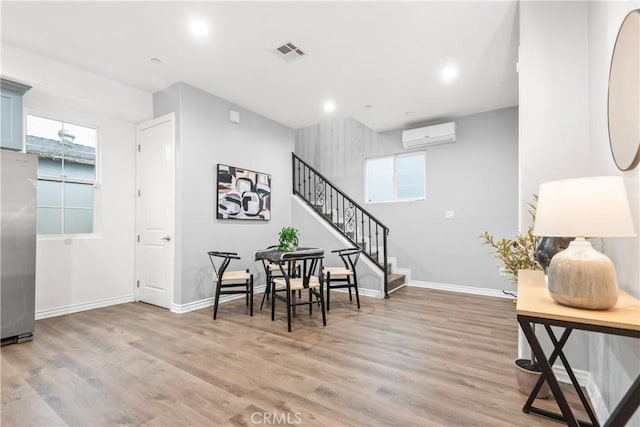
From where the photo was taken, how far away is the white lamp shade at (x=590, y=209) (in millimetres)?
1126

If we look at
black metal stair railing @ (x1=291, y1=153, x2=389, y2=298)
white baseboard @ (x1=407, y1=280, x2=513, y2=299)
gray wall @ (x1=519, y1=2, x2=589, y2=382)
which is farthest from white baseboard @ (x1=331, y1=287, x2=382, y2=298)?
gray wall @ (x1=519, y1=2, x2=589, y2=382)

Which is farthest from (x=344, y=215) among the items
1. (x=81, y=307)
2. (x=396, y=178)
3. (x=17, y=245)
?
(x=17, y=245)

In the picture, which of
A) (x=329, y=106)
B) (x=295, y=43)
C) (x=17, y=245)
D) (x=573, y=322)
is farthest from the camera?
(x=329, y=106)

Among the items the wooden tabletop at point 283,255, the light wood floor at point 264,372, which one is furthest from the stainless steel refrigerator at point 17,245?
the wooden tabletop at point 283,255

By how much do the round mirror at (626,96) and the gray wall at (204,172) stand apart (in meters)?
3.99

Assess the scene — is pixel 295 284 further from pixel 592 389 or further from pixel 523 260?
pixel 592 389

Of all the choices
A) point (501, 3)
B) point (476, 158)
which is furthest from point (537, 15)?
point (476, 158)

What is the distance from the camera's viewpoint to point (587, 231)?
115 cm

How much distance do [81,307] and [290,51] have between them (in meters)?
3.99

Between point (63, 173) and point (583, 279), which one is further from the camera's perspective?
point (63, 173)

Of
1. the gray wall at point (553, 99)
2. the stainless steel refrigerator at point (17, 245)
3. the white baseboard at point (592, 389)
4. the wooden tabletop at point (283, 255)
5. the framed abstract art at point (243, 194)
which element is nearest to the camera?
the white baseboard at point (592, 389)

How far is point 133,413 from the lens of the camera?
1.74 m

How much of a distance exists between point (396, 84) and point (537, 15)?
174 cm

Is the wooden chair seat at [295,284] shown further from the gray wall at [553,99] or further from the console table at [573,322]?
the console table at [573,322]
